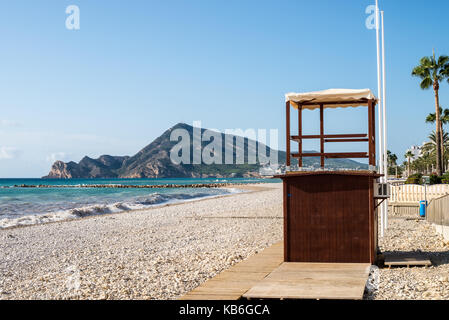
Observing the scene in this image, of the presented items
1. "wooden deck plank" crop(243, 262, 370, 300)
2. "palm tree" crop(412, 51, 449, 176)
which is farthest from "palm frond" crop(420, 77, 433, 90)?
"wooden deck plank" crop(243, 262, 370, 300)

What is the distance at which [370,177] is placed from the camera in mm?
9078

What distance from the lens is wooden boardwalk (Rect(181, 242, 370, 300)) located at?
655 centimetres

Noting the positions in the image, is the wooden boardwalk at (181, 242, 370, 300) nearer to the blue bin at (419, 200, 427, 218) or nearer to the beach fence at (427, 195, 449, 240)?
the beach fence at (427, 195, 449, 240)

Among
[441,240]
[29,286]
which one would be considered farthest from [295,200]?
[441,240]

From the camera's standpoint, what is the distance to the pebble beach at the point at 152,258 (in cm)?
779

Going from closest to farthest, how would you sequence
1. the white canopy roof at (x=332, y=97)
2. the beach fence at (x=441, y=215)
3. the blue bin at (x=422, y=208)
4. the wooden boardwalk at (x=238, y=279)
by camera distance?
the wooden boardwalk at (x=238, y=279), the white canopy roof at (x=332, y=97), the beach fence at (x=441, y=215), the blue bin at (x=422, y=208)

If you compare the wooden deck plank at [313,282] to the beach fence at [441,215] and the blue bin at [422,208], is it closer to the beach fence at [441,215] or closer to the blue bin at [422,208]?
the beach fence at [441,215]

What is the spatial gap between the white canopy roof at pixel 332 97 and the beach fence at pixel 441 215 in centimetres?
520

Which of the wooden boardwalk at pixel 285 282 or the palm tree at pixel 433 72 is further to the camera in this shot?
the palm tree at pixel 433 72

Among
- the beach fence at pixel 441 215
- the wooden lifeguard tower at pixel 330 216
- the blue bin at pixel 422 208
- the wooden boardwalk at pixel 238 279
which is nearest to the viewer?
the wooden boardwalk at pixel 238 279

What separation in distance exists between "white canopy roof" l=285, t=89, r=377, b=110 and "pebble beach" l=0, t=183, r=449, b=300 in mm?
3507

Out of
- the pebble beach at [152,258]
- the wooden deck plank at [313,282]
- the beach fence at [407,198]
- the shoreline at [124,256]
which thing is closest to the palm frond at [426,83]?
the beach fence at [407,198]

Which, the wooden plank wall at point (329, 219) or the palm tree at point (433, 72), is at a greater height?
the palm tree at point (433, 72)

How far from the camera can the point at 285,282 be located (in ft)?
24.0
